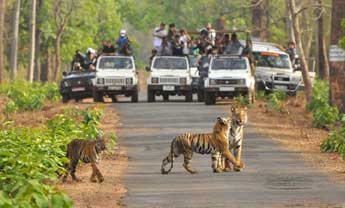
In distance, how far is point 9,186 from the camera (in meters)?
15.2

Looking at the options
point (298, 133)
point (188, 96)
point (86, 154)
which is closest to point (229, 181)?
point (86, 154)

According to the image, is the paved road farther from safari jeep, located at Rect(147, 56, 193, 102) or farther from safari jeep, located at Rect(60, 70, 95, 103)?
safari jeep, located at Rect(60, 70, 95, 103)

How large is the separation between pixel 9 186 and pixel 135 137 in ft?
48.9

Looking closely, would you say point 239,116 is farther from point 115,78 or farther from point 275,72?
point 275,72

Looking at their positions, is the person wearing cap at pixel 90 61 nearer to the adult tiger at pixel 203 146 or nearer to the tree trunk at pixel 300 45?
the tree trunk at pixel 300 45

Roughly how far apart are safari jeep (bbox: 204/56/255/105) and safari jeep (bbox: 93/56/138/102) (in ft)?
11.2

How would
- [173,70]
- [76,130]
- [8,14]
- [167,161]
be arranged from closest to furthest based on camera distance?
[167,161], [76,130], [173,70], [8,14]

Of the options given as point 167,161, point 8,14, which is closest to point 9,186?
point 167,161

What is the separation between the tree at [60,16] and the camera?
75000mm

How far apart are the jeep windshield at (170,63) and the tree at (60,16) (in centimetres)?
2793

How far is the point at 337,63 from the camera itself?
113 feet

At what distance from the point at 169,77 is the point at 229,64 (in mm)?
2900

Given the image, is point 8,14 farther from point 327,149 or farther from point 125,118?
point 327,149

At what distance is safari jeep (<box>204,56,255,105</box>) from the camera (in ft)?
144
